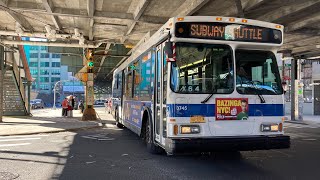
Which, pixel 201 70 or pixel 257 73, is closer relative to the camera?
pixel 201 70

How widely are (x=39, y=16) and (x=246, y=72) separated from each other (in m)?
12.1

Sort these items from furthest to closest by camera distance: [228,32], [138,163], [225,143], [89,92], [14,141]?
[89,92] < [14,141] < [138,163] < [228,32] < [225,143]

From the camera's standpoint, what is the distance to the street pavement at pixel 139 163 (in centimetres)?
689

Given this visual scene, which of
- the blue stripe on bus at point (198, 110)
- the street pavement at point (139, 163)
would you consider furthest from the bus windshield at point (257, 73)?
the street pavement at point (139, 163)

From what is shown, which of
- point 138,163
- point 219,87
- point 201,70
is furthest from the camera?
point 138,163

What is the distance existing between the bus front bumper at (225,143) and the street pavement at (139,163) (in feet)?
1.71

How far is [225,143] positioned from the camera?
694 centimetres

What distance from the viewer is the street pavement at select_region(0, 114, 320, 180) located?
6.89m

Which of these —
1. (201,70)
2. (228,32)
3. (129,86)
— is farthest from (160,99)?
(129,86)

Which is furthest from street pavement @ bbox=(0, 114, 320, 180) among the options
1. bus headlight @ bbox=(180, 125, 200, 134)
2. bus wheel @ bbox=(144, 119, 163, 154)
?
bus headlight @ bbox=(180, 125, 200, 134)

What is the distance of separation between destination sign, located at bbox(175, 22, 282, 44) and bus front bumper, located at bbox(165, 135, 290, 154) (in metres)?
2.16

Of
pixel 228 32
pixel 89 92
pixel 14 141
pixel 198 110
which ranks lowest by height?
pixel 14 141

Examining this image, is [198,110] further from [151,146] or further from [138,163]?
[151,146]

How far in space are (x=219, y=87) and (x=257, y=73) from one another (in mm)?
970
